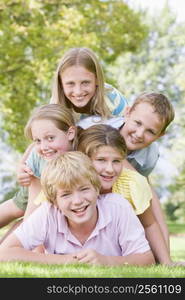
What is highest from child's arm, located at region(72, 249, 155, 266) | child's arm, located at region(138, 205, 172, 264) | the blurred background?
the blurred background

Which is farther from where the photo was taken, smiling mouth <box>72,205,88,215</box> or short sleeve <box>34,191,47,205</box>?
short sleeve <box>34,191,47,205</box>

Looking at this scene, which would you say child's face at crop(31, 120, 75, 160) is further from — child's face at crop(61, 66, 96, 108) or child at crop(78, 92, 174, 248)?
child's face at crop(61, 66, 96, 108)

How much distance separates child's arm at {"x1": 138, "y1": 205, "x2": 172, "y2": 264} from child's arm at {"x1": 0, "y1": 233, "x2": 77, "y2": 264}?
79 centimetres

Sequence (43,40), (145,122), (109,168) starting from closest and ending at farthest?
(109,168) → (145,122) → (43,40)

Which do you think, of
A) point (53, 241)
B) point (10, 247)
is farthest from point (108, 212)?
point (10, 247)

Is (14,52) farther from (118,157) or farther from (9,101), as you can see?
(118,157)

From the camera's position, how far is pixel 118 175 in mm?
4516

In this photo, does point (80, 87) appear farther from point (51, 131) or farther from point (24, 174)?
point (24, 174)

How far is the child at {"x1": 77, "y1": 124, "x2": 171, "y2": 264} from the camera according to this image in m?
4.45

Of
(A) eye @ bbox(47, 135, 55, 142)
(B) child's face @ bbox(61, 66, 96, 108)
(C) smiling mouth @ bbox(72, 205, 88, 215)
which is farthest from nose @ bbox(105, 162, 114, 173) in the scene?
(B) child's face @ bbox(61, 66, 96, 108)

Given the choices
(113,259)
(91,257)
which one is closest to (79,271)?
(91,257)

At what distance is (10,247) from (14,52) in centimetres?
1209

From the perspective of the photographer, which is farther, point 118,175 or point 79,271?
point 118,175

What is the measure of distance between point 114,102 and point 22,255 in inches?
75.9
